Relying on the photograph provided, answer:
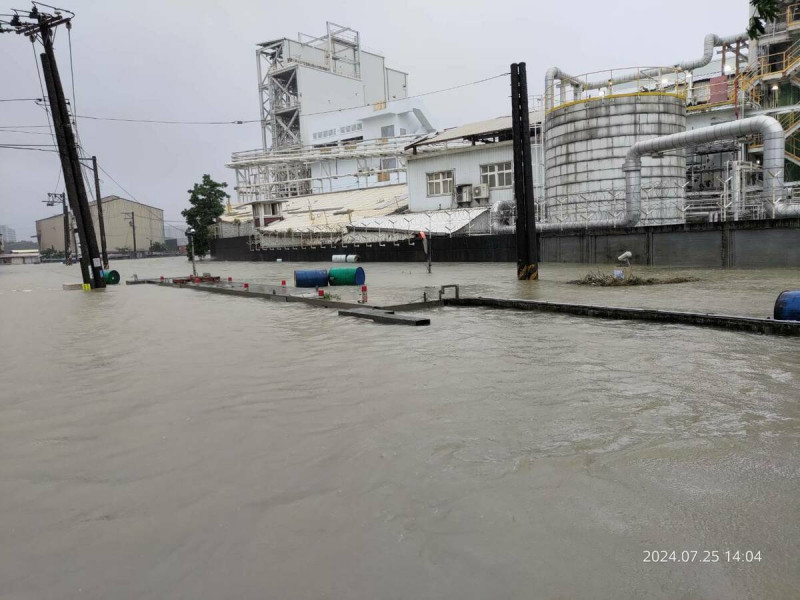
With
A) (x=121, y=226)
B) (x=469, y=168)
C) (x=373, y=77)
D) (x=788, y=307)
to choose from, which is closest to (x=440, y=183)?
(x=469, y=168)

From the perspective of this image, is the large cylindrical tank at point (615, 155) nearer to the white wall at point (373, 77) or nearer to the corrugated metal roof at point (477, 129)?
the corrugated metal roof at point (477, 129)

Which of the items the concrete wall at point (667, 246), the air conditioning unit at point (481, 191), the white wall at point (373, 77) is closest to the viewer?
the concrete wall at point (667, 246)

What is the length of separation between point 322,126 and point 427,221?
33850 millimetres

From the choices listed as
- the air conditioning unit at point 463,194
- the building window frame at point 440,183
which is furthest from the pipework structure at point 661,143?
the building window frame at point 440,183

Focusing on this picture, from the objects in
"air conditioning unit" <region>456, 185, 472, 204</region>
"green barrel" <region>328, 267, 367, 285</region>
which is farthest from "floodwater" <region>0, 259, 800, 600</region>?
"air conditioning unit" <region>456, 185, 472, 204</region>

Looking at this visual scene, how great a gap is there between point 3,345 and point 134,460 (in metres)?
8.60

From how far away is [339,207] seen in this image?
52594mm

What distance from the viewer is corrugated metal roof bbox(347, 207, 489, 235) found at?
1495 inches

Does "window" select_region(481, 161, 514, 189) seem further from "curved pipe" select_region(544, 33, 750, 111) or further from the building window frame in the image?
"curved pipe" select_region(544, 33, 750, 111)

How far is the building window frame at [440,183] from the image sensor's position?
41969mm

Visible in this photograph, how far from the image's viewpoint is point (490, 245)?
115 ft

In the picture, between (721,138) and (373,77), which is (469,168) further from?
(373,77)

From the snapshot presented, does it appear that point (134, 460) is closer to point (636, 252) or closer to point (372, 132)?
point (636, 252)

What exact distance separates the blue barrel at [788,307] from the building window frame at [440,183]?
109ft
